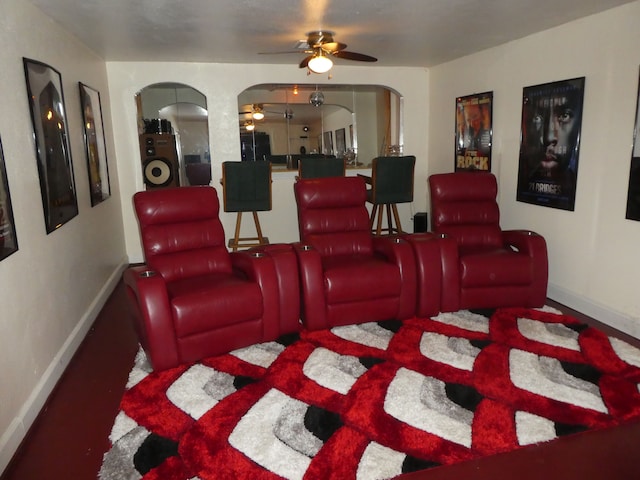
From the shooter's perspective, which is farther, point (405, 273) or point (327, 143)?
point (327, 143)

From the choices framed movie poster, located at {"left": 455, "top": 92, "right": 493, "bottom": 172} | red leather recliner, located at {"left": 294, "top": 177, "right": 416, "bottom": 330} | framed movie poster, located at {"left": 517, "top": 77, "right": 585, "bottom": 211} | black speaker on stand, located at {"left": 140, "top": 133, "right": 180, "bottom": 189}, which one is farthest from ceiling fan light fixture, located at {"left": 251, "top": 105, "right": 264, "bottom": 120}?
framed movie poster, located at {"left": 517, "top": 77, "right": 585, "bottom": 211}

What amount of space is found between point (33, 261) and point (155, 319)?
2.33 feet

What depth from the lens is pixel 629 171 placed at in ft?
9.87

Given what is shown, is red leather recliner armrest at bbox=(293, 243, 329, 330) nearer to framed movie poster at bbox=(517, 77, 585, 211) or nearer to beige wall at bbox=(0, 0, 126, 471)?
beige wall at bbox=(0, 0, 126, 471)

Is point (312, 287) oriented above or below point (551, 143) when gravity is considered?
below

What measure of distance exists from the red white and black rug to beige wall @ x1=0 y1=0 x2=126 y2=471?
0.46m

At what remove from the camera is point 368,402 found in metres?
2.23

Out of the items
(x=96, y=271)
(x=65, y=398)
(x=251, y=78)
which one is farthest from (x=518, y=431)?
(x=251, y=78)

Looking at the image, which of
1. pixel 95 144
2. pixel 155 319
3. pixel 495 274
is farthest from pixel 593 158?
pixel 95 144

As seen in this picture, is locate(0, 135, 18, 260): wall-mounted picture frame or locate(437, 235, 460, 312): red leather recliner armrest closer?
locate(0, 135, 18, 260): wall-mounted picture frame

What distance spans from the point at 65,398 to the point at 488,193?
342cm

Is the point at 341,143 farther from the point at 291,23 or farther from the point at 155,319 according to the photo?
the point at 155,319

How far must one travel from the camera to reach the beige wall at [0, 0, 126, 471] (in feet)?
6.86

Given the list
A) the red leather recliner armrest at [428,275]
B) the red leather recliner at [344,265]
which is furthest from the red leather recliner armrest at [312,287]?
the red leather recliner armrest at [428,275]
